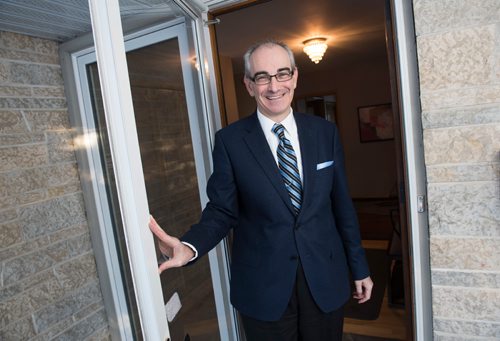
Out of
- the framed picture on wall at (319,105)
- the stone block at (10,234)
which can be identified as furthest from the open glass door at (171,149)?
the framed picture on wall at (319,105)

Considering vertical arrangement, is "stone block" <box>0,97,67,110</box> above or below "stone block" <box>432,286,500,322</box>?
above

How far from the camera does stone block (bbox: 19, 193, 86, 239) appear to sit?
1633 millimetres

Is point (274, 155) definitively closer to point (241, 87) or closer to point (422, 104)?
point (422, 104)

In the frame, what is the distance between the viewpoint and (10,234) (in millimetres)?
1560

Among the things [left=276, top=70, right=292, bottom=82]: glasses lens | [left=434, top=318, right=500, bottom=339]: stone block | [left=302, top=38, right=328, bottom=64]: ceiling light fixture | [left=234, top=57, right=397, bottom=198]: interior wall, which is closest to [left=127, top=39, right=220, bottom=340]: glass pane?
[left=276, top=70, right=292, bottom=82]: glasses lens

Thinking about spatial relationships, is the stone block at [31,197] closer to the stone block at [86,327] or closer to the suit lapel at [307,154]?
the stone block at [86,327]

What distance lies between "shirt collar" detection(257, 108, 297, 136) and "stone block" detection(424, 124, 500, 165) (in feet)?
1.72

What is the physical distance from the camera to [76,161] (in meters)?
1.87

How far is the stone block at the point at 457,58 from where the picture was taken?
125 cm

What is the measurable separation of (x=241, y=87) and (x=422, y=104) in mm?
5585

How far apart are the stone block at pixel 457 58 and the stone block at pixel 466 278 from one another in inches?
29.1

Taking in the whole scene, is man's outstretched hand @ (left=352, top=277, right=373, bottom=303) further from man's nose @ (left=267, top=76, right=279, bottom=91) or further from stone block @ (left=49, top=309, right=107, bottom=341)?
stone block @ (left=49, top=309, right=107, bottom=341)

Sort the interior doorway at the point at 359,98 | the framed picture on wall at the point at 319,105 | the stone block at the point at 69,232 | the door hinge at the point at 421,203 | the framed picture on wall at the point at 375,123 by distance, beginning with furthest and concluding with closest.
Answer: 1. the framed picture on wall at the point at 319,105
2. the framed picture on wall at the point at 375,123
3. the interior doorway at the point at 359,98
4. the stone block at the point at 69,232
5. the door hinge at the point at 421,203

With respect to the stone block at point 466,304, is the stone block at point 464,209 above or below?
above
